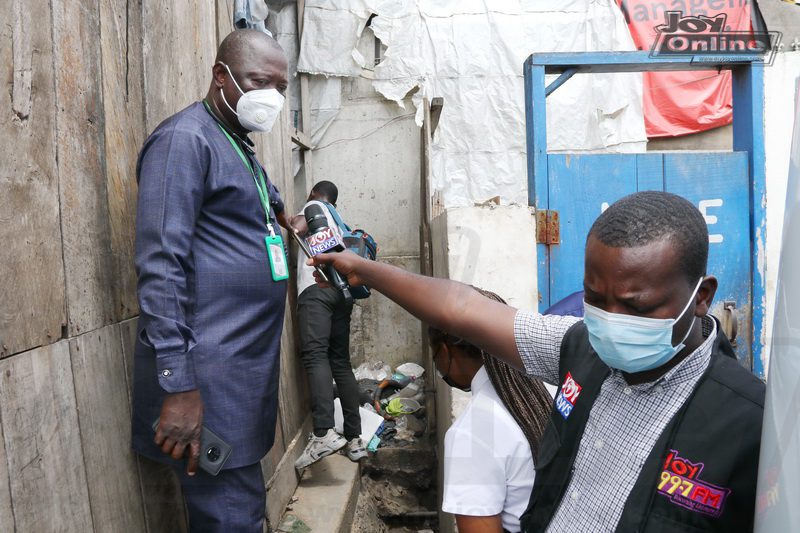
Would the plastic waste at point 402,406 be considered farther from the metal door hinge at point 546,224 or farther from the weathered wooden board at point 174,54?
the weathered wooden board at point 174,54

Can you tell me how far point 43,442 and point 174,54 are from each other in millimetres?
1496

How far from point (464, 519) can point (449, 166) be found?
487 cm

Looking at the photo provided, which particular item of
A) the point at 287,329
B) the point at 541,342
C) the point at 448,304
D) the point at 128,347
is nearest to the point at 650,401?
the point at 541,342

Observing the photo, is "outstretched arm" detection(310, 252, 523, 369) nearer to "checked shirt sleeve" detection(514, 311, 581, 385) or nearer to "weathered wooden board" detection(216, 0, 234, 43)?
"checked shirt sleeve" detection(514, 311, 581, 385)

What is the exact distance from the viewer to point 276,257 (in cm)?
188

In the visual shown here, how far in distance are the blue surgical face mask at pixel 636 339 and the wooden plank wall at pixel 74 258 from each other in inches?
49.9

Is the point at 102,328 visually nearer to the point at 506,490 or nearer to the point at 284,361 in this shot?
the point at 506,490

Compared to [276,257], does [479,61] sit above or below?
above

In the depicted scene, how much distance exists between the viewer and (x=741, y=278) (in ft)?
9.93

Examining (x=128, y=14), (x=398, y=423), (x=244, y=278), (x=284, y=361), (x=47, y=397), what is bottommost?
(x=398, y=423)

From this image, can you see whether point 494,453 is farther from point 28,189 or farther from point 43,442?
point 28,189

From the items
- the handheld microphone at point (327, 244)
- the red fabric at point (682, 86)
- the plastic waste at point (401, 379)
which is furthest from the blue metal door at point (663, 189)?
the red fabric at point (682, 86)

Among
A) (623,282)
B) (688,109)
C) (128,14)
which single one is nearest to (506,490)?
(623,282)

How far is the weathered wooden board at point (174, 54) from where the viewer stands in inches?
77.9
